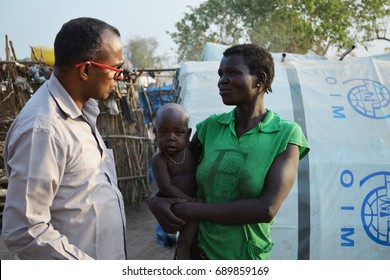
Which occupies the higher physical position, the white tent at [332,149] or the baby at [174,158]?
the baby at [174,158]

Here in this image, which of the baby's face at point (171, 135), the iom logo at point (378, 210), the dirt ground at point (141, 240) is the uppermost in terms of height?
the baby's face at point (171, 135)

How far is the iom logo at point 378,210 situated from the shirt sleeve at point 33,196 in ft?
9.97

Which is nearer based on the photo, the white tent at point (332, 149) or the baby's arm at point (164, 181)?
the baby's arm at point (164, 181)

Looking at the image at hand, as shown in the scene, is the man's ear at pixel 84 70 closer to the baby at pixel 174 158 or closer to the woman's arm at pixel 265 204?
the baby at pixel 174 158

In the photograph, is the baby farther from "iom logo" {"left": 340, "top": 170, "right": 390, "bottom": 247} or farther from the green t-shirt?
"iom logo" {"left": 340, "top": 170, "right": 390, "bottom": 247}

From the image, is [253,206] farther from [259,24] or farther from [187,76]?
[259,24]

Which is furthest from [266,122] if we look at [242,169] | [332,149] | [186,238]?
[332,149]

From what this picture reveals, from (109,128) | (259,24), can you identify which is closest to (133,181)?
(109,128)

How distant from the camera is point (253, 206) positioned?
1.70m

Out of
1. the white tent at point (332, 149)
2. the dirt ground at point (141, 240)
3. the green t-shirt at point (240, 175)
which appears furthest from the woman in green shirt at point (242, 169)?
the dirt ground at point (141, 240)

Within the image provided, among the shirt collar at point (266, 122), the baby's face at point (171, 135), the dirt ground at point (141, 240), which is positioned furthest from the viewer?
the dirt ground at point (141, 240)

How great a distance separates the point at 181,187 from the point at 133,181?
6.19m

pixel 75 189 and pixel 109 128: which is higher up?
pixel 75 189

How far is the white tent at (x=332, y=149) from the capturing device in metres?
3.75
